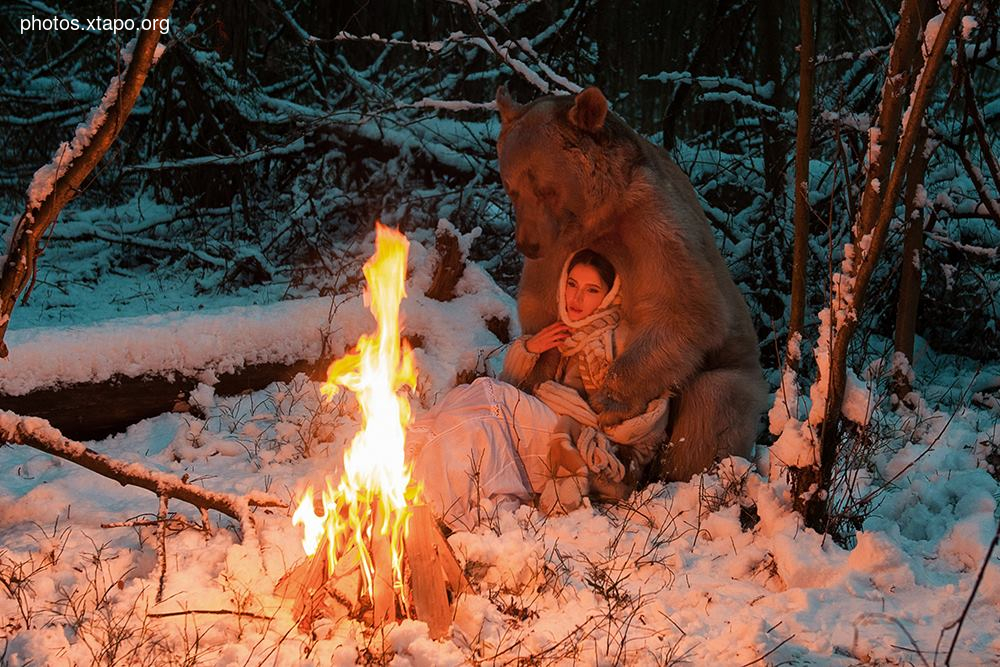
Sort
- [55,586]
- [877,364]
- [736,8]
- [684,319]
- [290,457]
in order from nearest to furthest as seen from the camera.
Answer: [55,586] < [684,319] < [290,457] < [877,364] < [736,8]

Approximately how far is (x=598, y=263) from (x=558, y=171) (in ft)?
1.40

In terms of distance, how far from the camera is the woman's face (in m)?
4.00

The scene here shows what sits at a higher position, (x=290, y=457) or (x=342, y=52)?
(x=342, y=52)

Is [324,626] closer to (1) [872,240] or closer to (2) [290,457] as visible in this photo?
(2) [290,457]

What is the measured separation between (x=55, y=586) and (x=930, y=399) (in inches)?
199

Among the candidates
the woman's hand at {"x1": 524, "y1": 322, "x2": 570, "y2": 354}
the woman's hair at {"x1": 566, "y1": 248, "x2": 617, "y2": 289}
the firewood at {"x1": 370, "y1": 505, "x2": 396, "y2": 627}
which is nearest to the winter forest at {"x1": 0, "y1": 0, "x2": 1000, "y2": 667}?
the firewood at {"x1": 370, "y1": 505, "x2": 396, "y2": 627}

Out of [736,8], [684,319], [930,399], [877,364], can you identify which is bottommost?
[930,399]

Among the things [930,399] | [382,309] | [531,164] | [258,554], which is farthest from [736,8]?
[258,554]

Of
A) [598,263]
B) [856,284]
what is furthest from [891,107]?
[598,263]

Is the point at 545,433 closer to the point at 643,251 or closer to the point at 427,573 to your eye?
the point at 643,251

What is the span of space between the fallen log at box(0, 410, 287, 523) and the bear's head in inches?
62.0

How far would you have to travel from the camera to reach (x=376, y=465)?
117 inches

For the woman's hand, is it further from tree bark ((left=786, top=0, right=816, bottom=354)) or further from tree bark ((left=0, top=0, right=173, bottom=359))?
tree bark ((left=0, top=0, right=173, bottom=359))

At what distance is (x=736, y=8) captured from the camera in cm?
698
